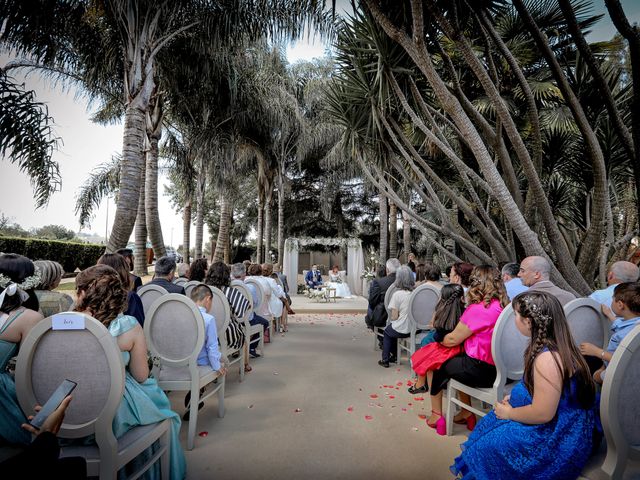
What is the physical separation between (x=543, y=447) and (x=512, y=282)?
2.41 metres

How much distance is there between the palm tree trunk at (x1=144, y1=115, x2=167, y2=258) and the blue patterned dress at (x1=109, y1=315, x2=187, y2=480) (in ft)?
23.9

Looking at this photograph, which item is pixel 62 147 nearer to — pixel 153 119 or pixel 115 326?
pixel 153 119

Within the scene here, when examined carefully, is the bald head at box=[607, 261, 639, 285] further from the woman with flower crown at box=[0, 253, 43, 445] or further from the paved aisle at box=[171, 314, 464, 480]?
the woman with flower crown at box=[0, 253, 43, 445]

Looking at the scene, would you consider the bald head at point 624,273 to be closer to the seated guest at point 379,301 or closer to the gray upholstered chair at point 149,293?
the seated guest at point 379,301

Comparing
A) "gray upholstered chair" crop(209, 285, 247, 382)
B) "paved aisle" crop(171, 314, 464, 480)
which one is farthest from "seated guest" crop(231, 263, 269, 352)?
"gray upholstered chair" crop(209, 285, 247, 382)

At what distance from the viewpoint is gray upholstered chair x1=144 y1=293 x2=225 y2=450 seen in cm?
274

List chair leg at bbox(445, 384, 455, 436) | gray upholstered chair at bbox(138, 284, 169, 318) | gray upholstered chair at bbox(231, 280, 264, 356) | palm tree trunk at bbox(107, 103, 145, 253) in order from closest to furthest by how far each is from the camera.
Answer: chair leg at bbox(445, 384, 455, 436), gray upholstered chair at bbox(138, 284, 169, 318), gray upholstered chair at bbox(231, 280, 264, 356), palm tree trunk at bbox(107, 103, 145, 253)

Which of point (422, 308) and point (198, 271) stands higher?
point (198, 271)

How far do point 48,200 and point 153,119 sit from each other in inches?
122

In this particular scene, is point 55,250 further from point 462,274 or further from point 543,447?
point 543,447

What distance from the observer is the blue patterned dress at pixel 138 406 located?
1.83 meters

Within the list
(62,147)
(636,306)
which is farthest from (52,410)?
(62,147)

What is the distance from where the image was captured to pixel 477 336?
2758 mm

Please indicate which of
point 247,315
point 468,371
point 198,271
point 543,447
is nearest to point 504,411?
point 543,447
